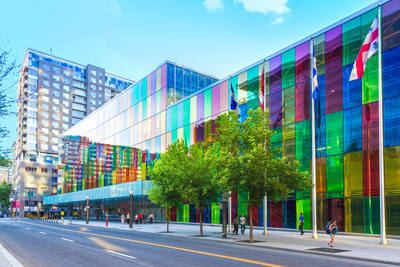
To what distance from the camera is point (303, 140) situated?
31828mm

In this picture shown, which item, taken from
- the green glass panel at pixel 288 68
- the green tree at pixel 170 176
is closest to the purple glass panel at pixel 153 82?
the green tree at pixel 170 176

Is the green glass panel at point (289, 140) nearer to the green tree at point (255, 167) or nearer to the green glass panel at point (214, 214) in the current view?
the green tree at point (255, 167)

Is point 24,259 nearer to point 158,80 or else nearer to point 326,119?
point 326,119

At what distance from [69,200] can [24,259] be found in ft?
216

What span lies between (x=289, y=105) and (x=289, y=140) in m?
3.19

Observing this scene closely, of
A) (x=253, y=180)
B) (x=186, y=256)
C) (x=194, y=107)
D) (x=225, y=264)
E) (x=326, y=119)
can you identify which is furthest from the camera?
(x=194, y=107)

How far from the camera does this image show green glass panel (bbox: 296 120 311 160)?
103ft

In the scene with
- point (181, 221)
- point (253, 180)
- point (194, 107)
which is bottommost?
point (181, 221)

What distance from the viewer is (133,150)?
2362 inches

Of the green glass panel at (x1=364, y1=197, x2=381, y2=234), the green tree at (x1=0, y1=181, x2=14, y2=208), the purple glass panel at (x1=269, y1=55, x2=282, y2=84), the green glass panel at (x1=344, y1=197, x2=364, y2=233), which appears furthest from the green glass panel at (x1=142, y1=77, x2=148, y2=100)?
the green tree at (x1=0, y1=181, x2=14, y2=208)

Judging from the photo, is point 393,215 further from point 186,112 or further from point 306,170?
point 186,112

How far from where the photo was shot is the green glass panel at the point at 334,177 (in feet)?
93.7

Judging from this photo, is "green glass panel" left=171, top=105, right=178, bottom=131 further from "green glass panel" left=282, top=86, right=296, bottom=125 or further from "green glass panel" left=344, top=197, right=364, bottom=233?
"green glass panel" left=344, top=197, right=364, bottom=233

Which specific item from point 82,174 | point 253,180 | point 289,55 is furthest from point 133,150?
point 253,180
